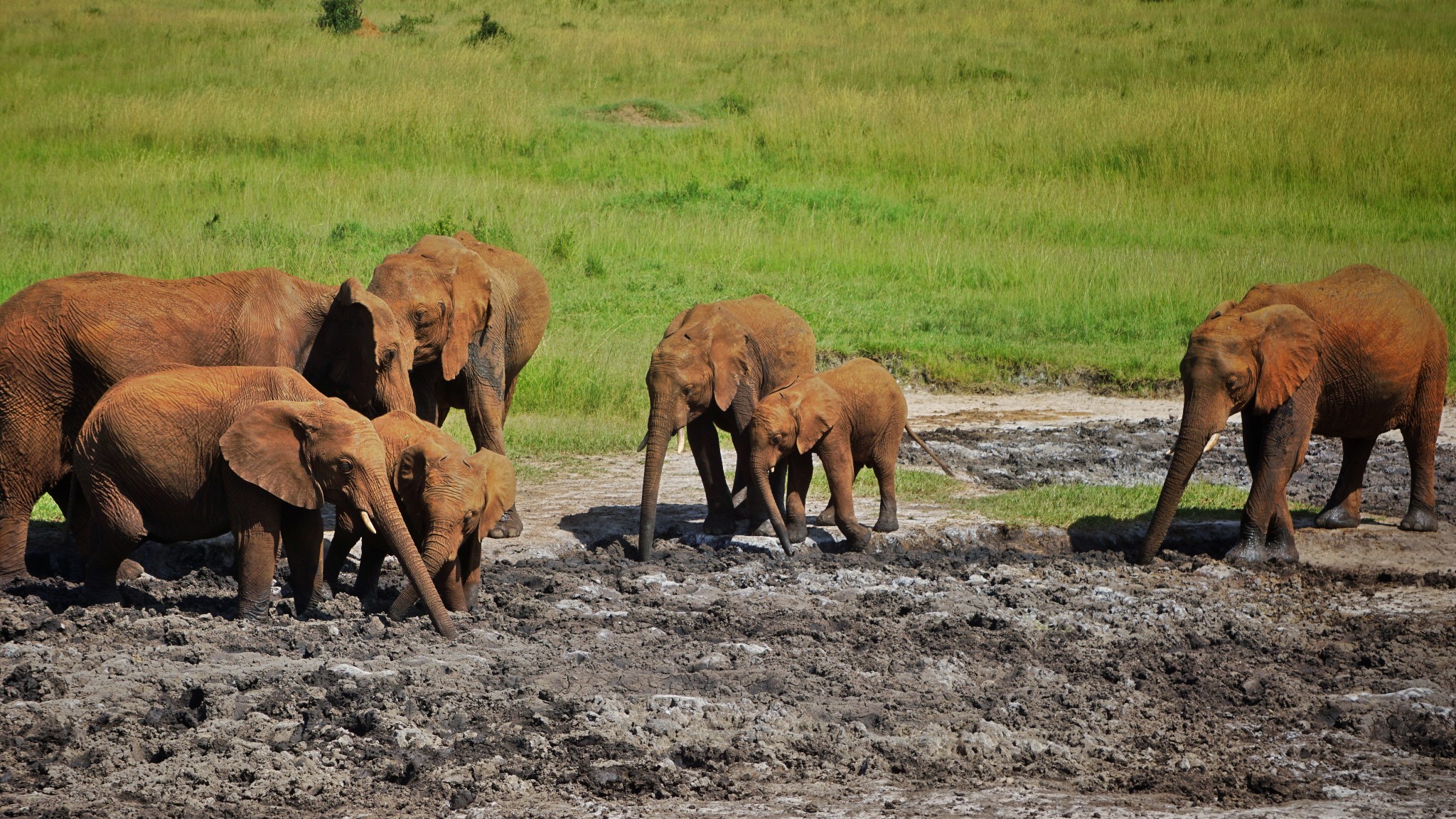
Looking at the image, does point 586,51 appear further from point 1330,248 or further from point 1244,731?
point 1244,731

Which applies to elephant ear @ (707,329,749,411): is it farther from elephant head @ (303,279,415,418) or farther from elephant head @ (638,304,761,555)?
elephant head @ (303,279,415,418)

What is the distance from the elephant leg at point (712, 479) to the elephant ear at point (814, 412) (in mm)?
678

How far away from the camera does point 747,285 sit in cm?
1833

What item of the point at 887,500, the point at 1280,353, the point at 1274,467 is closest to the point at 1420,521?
the point at 1274,467

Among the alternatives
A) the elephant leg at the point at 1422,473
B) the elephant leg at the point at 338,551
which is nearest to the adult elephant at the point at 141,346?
the elephant leg at the point at 338,551

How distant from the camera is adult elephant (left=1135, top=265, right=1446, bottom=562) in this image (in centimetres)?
941

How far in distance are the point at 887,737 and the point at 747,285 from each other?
1211cm

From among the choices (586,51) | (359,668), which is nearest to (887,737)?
(359,668)

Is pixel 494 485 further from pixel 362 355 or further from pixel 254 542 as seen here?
pixel 362 355

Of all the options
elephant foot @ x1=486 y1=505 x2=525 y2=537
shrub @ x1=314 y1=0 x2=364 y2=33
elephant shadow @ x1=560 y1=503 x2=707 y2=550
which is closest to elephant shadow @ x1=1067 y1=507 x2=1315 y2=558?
elephant shadow @ x1=560 y1=503 x2=707 y2=550

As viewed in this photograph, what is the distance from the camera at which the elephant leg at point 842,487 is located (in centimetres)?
969

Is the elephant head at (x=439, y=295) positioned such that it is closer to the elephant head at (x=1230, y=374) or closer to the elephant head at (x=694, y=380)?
the elephant head at (x=694, y=380)

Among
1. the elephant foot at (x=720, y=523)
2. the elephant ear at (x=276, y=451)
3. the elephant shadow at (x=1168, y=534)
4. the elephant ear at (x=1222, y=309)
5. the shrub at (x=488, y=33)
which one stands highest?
the shrub at (x=488, y=33)

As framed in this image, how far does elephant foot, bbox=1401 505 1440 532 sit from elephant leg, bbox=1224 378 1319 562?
1.25 m
